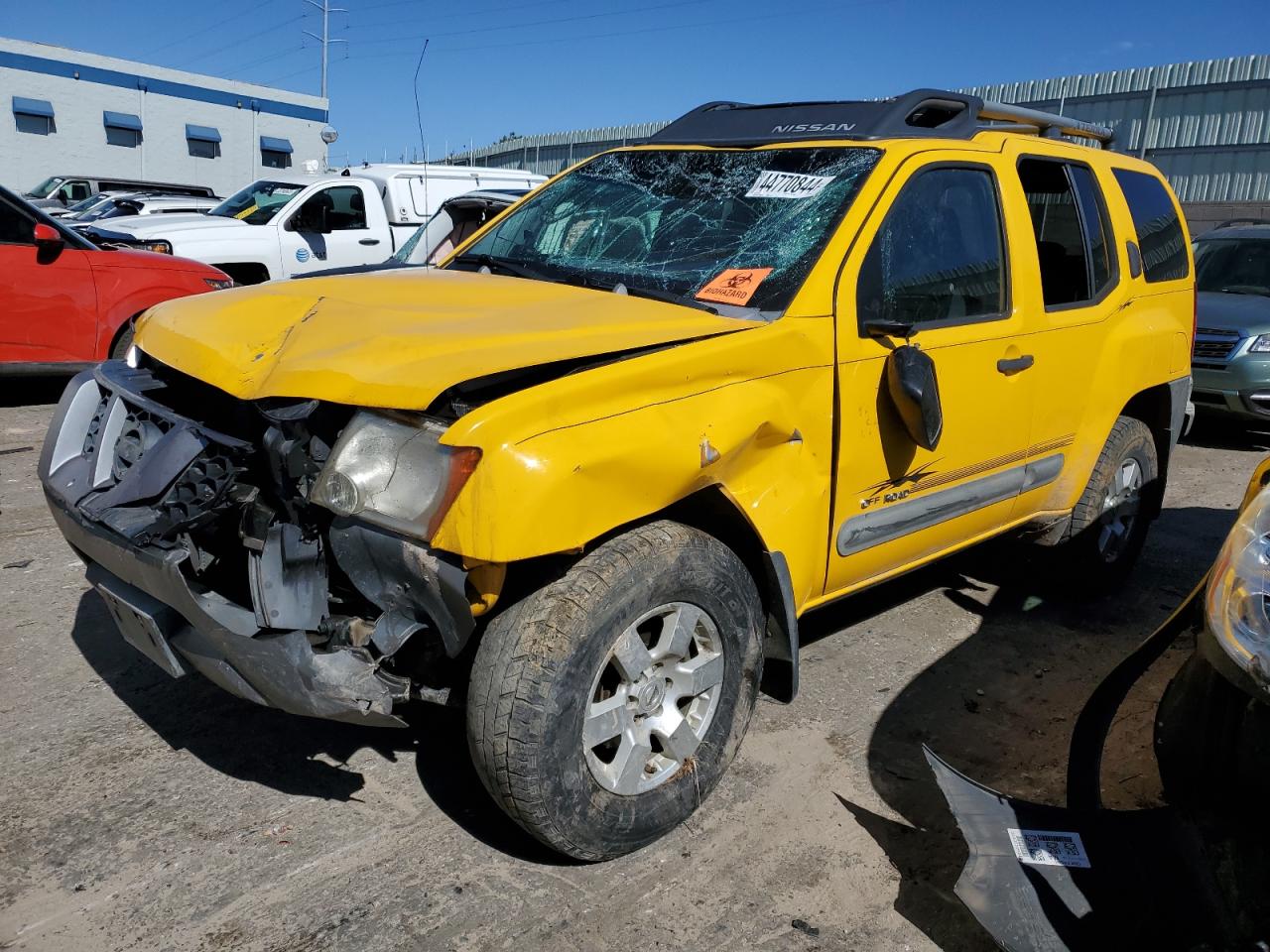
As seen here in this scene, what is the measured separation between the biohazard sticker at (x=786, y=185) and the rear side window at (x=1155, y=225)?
1802mm

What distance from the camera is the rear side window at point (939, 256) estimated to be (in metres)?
3.25

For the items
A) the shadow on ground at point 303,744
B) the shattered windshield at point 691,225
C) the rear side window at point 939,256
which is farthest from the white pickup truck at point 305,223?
the rear side window at point 939,256

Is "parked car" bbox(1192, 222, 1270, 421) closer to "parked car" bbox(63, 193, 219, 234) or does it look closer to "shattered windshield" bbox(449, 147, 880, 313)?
"shattered windshield" bbox(449, 147, 880, 313)

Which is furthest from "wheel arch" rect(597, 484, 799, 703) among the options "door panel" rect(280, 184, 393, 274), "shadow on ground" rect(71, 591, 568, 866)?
"door panel" rect(280, 184, 393, 274)

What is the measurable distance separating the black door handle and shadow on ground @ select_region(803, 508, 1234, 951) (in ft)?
3.99

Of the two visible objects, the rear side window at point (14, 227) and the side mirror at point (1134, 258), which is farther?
the rear side window at point (14, 227)

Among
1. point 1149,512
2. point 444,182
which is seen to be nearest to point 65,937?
point 1149,512

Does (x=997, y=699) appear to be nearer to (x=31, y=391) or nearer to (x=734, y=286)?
(x=734, y=286)

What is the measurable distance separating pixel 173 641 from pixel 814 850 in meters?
1.81

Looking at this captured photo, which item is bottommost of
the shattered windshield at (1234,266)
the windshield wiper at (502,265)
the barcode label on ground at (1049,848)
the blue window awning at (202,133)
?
the barcode label on ground at (1049,848)

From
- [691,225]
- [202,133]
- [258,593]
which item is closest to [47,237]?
[691,225]

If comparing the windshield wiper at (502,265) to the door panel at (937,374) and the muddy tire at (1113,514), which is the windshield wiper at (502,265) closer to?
the door panel at (937,374)

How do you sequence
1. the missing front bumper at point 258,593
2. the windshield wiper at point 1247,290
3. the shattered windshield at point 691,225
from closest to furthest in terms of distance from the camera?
the missing front bumper at point 258,593 → the shattered windshield at point 691,225 → the windshield wiper at point 1247,290

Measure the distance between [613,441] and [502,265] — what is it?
1.55m
